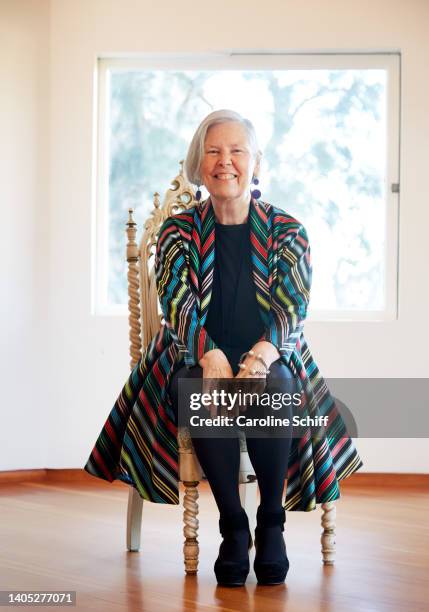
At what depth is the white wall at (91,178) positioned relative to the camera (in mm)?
4129

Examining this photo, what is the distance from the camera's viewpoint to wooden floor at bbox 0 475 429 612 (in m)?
2.14

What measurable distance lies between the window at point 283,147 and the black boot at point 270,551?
204 cm

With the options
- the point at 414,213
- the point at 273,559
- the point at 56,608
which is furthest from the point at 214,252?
the point at 414,213

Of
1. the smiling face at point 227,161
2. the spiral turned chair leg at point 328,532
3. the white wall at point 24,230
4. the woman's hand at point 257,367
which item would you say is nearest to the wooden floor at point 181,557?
the spiral turned chair leg at point 328,532

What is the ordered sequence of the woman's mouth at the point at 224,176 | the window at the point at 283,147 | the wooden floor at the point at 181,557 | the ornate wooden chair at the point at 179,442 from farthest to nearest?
the window at the point at 283,147 < the woman's mouth at the point at 224,176 < the ornate wooden chair at the point at 179,442 < the wooden floor at the point at 181,557

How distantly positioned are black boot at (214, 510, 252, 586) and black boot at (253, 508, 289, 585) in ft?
0.10

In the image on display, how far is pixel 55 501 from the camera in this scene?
3643 millimetres

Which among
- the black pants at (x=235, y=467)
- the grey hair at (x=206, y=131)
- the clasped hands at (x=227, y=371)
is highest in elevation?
the grey hair at (x=206, y=131)

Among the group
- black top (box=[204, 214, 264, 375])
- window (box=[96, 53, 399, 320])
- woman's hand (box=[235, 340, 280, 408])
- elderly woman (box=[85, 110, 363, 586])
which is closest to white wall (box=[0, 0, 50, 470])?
window (box=[96, 53, 399, 320])

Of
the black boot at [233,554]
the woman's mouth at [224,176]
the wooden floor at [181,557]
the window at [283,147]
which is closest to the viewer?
the wooden floor at [181,557]

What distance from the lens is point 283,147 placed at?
4324 millimetres

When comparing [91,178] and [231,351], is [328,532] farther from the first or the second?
[91,178]

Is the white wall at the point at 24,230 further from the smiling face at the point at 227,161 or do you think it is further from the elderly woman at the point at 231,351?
the smiling face at the point at 227,161

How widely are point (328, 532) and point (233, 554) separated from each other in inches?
15.0
